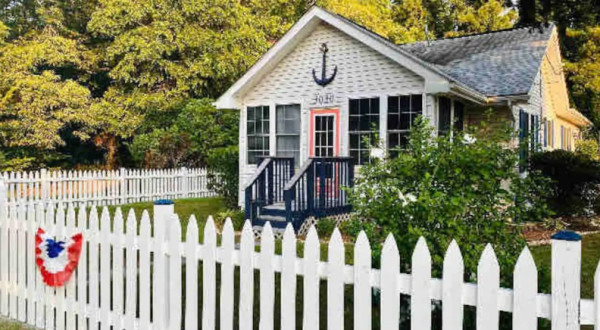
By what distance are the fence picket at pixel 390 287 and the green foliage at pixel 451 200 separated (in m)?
0.66

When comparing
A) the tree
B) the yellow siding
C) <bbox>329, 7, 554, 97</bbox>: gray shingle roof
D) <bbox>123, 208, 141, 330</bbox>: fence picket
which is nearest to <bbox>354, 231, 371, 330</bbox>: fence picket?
<bbox>123, 208, 141, 330</bbox>: fence picket

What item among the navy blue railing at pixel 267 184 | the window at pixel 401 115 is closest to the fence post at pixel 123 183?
the navy blue railing at pixel 267 184

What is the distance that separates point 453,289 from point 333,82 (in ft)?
31.3

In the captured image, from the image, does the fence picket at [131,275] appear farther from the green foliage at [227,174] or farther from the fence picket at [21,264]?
the green foliage at [227,174]

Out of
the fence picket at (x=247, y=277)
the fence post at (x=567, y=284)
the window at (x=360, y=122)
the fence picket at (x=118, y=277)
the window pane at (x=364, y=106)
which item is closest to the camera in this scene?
the fence post at (x=567, y=284)

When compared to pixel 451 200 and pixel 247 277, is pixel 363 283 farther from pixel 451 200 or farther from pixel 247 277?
pixel 451 200

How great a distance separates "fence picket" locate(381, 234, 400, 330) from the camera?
98.4 inches

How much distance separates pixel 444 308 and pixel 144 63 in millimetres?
23663

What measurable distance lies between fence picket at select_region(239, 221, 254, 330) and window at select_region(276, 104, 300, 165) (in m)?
8.95

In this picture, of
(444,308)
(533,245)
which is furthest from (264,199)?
(444,308)

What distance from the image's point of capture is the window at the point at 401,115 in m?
10.4

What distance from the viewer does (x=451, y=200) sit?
10.6 feet

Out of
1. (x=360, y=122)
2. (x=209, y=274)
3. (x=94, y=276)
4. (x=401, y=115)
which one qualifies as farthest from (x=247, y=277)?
(x=360, y=122)

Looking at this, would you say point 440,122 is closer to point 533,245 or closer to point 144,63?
point 533,245
